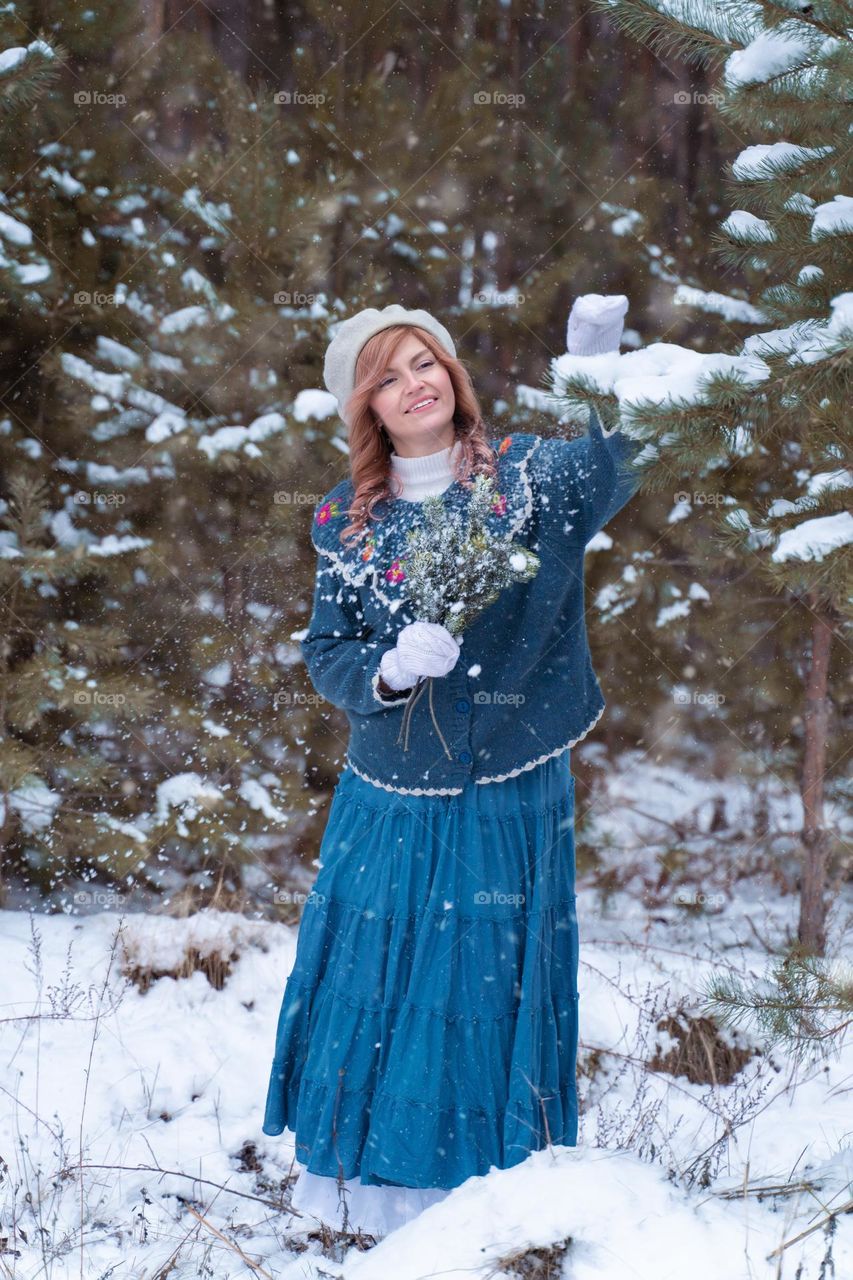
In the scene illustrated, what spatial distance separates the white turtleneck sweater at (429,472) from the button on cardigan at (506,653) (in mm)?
39

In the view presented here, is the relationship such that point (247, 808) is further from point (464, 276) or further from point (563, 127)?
point (563, 127)

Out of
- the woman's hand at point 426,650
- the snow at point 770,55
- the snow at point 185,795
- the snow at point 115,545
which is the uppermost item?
the snow at point 115,545

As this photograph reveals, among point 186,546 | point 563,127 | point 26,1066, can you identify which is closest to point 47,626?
point 186,546

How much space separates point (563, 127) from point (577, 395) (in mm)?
3168

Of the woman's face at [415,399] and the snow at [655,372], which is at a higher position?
the woman's face at [415,399]

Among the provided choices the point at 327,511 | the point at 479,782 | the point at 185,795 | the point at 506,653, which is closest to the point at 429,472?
the point at 327,511

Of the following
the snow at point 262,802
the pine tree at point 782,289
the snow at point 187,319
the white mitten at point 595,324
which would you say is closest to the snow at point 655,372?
the pine tree at point 782,289

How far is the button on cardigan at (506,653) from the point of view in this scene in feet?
7.45

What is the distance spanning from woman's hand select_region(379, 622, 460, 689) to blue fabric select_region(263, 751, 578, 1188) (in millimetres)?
384

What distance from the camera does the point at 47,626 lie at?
4184mm

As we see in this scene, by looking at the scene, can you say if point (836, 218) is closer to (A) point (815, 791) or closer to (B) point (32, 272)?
(A) point (815, 791)

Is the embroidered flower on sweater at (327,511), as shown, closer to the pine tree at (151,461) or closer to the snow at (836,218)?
the snow at (836,218)

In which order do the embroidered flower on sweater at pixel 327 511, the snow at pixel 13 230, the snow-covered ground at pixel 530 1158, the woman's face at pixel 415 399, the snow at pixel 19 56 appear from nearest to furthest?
1. the snow-covered ground at pixel 530 1158
2. the woman's face at pixel 415 399
3. the embroidered flower on sweater at pixel 327 511
4. the snow at pixel 19 56
5. the snow at pixel 13 230

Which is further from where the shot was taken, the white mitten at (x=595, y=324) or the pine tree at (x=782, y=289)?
the white mitten at (x=595, y=324)
